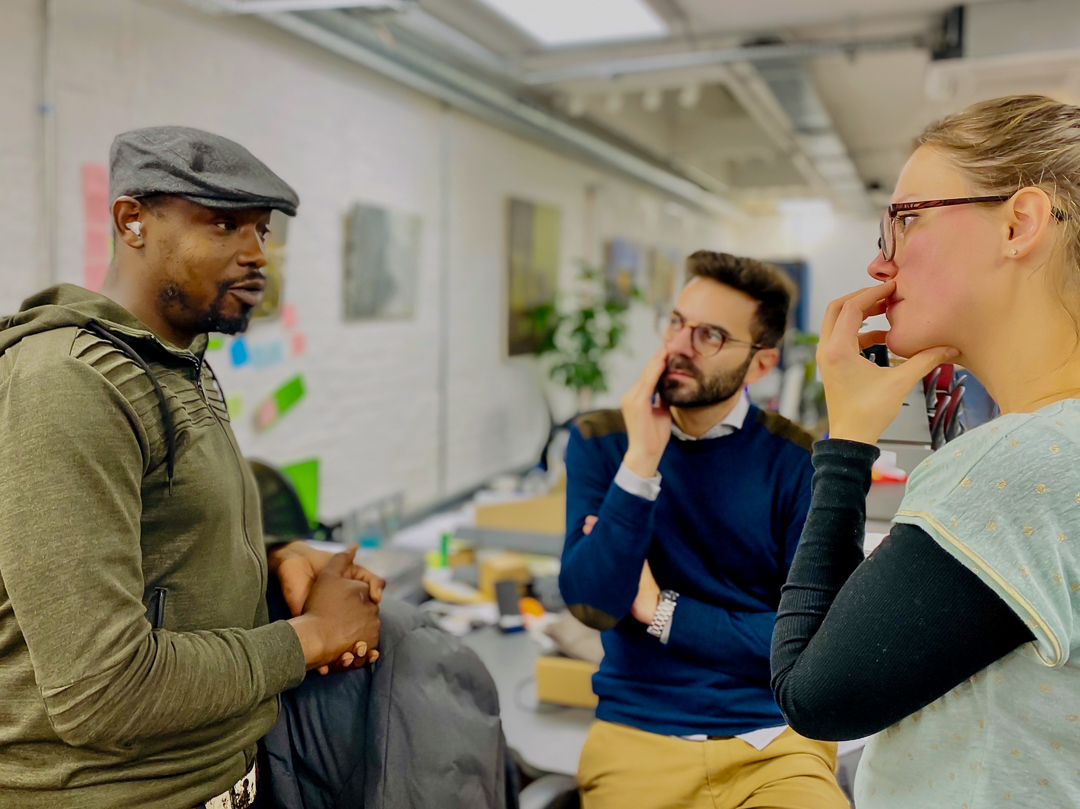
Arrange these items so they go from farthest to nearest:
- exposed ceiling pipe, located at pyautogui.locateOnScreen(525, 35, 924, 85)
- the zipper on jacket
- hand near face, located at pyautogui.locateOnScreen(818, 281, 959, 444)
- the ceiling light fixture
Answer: exposed ceiling pipe, located at pyautogui.locateOnScreen(525, 35, 924, 85), the ceiling light fixture, the zipper on jacket, hand near face, located at pyautogui.locateOnScreen(818, 281, 959, 444)

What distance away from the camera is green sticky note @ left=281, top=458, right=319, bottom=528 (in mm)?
3602

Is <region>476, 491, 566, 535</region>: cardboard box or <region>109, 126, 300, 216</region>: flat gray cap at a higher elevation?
<region>109, 126, 300, 216</region>: flat gray cap

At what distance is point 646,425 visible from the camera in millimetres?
1553

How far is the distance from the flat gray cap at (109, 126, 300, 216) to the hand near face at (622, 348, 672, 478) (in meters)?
0.74

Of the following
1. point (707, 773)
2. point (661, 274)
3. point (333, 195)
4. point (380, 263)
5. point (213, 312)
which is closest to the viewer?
point (213, 312)

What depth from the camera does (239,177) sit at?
1.13 meters

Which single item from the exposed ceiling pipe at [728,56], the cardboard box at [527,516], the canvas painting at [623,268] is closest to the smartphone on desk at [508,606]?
the cardboard box at [527,516]

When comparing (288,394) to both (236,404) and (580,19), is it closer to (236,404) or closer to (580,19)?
(236,404)

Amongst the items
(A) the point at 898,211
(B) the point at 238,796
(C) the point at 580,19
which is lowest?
(B) the point at 238,796

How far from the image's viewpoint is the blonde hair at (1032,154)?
0.79m

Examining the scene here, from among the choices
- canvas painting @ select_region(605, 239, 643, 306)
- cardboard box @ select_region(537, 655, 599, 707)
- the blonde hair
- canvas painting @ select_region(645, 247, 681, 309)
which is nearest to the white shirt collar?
cardboard box @ select_region(537, 655, 599, 707)

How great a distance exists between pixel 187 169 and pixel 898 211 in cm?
84

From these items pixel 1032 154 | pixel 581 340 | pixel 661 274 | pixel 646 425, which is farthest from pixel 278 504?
pixel 661 274

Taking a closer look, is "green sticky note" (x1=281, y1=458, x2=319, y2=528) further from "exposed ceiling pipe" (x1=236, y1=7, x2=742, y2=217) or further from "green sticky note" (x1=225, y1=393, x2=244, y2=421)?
"exposed ceiling pipe" (x1=236, y1=7, x2=742, y2=217)
